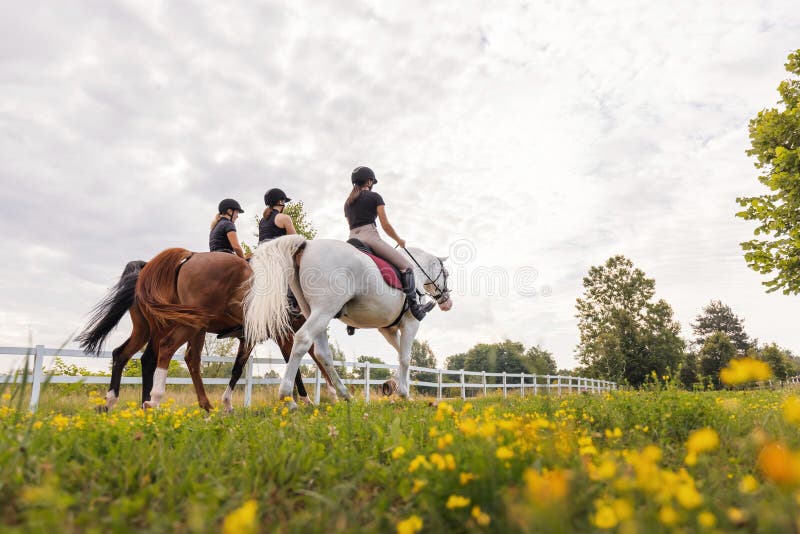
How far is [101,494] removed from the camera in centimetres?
214

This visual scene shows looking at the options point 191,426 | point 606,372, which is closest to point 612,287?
point 606,372

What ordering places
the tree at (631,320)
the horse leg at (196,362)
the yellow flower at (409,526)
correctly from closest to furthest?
the yellow flower at (409,526), the horse leg at (196,362), the tree at (631,320)

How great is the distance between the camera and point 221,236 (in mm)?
8242

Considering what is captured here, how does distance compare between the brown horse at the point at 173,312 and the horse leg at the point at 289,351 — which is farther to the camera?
the horse leg at the point at 289,351

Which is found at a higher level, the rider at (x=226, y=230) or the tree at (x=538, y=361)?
the rider at (x=226, y=230)

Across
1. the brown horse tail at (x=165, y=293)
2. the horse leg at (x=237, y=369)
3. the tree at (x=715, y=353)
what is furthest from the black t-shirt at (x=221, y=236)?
the tree at (x=715, y=353)

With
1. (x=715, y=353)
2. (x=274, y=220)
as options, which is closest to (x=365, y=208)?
(x=274, y=220)

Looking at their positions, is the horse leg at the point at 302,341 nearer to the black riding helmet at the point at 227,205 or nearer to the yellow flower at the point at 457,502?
the black riding helmet at the point at 227,205

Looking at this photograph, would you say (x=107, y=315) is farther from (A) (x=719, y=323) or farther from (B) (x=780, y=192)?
(A) (x=719, y=323)

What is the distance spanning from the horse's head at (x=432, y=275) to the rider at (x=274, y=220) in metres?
2.19

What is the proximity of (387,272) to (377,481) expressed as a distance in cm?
466

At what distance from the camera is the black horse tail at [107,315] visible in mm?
7738

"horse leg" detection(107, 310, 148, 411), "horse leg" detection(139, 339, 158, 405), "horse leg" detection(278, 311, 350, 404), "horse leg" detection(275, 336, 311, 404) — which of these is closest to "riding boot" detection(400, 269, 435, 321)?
"horse leg" detection(278, 311, 350, 404)

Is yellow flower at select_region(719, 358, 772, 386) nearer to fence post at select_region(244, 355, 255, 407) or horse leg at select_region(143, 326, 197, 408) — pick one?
horse leg at select_region(143, 326, 197, 408)
